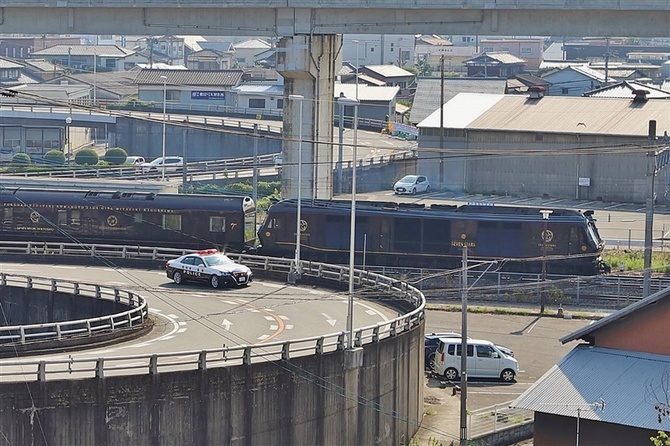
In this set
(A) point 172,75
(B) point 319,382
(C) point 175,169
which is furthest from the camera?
→ (A) point 172,75

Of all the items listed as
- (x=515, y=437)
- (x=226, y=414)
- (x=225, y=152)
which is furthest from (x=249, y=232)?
(x=225, y=152)

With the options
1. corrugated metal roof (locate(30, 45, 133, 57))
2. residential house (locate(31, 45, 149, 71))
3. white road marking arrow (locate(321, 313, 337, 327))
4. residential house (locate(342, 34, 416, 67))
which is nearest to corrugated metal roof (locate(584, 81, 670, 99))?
white road marking arrow (locate(321, 313, 337, 327))

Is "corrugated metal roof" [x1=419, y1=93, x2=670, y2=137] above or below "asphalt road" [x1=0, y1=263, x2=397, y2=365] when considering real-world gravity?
above

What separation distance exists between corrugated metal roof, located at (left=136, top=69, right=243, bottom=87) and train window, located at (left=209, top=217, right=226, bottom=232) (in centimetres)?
6243

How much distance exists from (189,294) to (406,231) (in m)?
13.4

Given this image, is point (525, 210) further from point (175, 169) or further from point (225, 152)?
point (225, 152)

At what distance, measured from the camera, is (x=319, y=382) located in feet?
97.5

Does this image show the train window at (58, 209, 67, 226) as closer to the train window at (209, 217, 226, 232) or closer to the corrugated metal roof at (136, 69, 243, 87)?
the train window at (209, 217, 226, 232)

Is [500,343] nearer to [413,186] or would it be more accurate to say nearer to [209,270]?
[209,270]

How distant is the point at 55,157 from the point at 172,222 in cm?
4489

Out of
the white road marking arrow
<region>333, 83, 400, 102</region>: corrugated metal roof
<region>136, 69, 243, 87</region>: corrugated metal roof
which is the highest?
<region>136, 69, 243, 87</region>: corrugated metal roof

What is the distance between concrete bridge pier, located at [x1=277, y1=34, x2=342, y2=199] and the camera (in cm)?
5512

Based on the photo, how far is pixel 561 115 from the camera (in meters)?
73.2

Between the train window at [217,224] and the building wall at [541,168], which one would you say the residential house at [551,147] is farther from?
the train window at [217,224]
